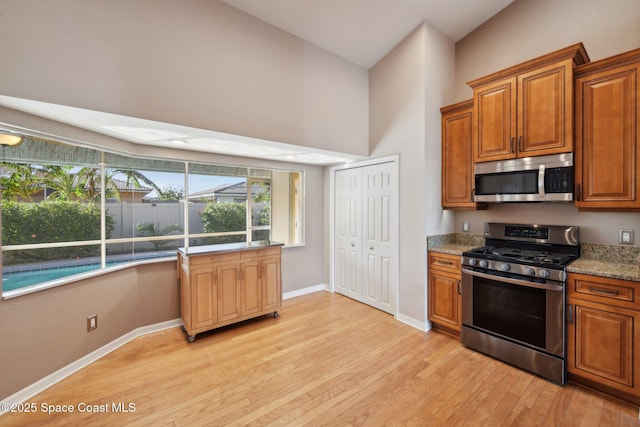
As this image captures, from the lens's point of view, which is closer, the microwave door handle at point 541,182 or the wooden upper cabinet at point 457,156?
the microwave door handle at point 541,182

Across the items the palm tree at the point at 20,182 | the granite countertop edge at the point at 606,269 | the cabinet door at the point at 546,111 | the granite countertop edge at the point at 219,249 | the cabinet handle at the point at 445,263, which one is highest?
the cabinet door at the point at 546,111

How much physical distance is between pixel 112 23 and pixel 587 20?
14.0 feet

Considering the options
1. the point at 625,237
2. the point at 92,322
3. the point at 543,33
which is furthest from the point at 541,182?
the point at 92,322

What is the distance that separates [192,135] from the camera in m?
2.69

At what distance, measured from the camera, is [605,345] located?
2.05 m

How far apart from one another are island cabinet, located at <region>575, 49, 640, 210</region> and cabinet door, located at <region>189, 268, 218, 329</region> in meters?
3.69

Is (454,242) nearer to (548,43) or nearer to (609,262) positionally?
(609,262)

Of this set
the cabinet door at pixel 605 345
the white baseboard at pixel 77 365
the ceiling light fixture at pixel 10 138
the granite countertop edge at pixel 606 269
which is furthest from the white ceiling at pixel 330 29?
the cabinet door at pixel 605 345

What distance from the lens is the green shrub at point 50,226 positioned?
7.10 feet

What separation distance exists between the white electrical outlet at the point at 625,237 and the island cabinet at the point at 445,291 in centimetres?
131

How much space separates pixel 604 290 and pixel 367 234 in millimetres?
2433

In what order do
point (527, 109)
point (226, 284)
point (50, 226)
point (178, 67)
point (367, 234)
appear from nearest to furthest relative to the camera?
point (178, 67), point (50, 226), point (527, 109), point (226, 284), point (367, 234)

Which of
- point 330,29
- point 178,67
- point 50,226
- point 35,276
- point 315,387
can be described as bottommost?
point 315,387

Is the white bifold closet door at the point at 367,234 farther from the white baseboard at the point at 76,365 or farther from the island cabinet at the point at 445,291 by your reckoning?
the white baseboard at the point at 76,365
